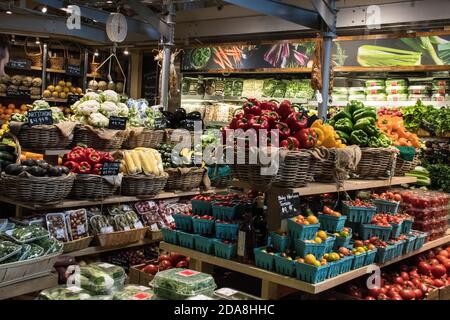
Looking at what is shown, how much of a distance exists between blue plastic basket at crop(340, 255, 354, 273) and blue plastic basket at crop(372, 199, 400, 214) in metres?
1.08

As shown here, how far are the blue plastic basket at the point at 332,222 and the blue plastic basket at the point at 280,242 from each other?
18.0 inches

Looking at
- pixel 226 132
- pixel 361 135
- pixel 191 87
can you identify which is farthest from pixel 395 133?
pixel 191 87

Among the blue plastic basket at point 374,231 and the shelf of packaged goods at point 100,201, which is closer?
the blue plastic basket at point 374,231

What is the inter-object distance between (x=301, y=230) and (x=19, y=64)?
7.61 metres

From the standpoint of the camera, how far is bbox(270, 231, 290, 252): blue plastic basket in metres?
2.88

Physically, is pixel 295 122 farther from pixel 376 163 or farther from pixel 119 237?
pixel 119 237

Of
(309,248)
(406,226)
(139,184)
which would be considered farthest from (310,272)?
(139,184)

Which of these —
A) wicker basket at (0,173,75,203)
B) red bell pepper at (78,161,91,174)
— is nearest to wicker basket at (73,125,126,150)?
red bell pepper at (78,161,91,174)

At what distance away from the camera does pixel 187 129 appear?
5754mm

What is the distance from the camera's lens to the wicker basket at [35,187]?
3787mm

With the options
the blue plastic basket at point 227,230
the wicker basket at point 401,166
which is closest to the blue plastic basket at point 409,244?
the wicker basket at point 401,166

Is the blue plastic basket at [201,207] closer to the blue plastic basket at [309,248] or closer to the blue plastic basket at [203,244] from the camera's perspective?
the blue plastic basket at [203,244]

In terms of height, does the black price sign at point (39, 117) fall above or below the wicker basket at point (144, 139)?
above

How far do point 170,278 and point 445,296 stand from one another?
112 inches
